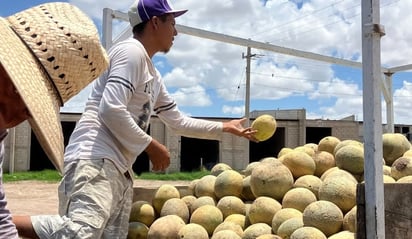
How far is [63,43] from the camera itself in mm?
1408

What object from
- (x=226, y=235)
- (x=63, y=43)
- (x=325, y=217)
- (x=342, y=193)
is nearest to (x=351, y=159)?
(x=342, y=193)

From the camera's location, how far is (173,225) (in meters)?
3.86

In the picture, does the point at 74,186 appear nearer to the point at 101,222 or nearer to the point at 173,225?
the point at 101,222

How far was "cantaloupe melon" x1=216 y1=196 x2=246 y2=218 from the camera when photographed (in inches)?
158

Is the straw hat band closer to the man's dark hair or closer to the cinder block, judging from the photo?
the man's dark hair

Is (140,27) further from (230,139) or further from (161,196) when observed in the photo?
(230,139)

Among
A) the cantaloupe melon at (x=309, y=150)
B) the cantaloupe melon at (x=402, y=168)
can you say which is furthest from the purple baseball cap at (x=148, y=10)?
the cantaloupe melon at (x=309, y=150)

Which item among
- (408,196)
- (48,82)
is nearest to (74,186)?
(48,82)

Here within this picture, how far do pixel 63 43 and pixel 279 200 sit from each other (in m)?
2.88

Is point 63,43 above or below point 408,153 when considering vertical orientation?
above

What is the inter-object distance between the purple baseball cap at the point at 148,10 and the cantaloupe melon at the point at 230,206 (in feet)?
5.55

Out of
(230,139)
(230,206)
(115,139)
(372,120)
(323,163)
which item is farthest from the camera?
(230,139)

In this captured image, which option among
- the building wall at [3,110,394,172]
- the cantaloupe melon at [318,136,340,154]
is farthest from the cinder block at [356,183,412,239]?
the building wall at [3,110,394,172]

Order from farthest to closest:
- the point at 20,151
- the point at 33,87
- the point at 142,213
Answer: the point at 20,151 → the point at 142,213 → the point at 33,87
